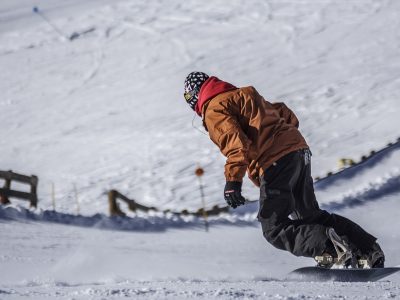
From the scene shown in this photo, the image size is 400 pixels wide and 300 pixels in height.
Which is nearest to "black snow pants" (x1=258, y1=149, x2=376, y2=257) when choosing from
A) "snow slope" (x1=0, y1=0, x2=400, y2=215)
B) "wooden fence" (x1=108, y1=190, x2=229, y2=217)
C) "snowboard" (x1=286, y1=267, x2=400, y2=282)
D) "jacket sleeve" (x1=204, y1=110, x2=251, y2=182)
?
"snowboard" (x1=286, y1=267, x2=400, y2=282)

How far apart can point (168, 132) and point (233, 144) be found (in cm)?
1732

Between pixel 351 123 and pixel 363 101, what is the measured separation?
234 centimetres

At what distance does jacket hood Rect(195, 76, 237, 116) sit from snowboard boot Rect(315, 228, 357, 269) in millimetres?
1201

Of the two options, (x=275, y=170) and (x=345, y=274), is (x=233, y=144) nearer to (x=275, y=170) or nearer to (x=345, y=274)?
(x=275, y=170)

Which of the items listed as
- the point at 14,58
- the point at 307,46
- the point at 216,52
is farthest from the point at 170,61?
the point at 14,58

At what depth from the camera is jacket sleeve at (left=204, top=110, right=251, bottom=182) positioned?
415cm

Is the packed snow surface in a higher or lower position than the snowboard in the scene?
higher

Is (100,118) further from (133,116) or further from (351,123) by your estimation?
(351,123)

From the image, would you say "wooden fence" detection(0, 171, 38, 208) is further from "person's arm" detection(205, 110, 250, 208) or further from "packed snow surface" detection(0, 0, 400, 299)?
"person's arm" detection(205, 110, 250, 208)

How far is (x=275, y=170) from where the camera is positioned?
448 cm

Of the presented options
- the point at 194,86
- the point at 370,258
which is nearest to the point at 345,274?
the point at 370,258

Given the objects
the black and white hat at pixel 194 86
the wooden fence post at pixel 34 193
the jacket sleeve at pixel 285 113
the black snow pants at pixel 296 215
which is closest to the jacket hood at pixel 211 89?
the black and white hat at pixel 194 86

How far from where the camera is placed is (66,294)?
3500mm

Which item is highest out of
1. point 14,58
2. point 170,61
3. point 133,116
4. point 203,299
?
point 14,58
